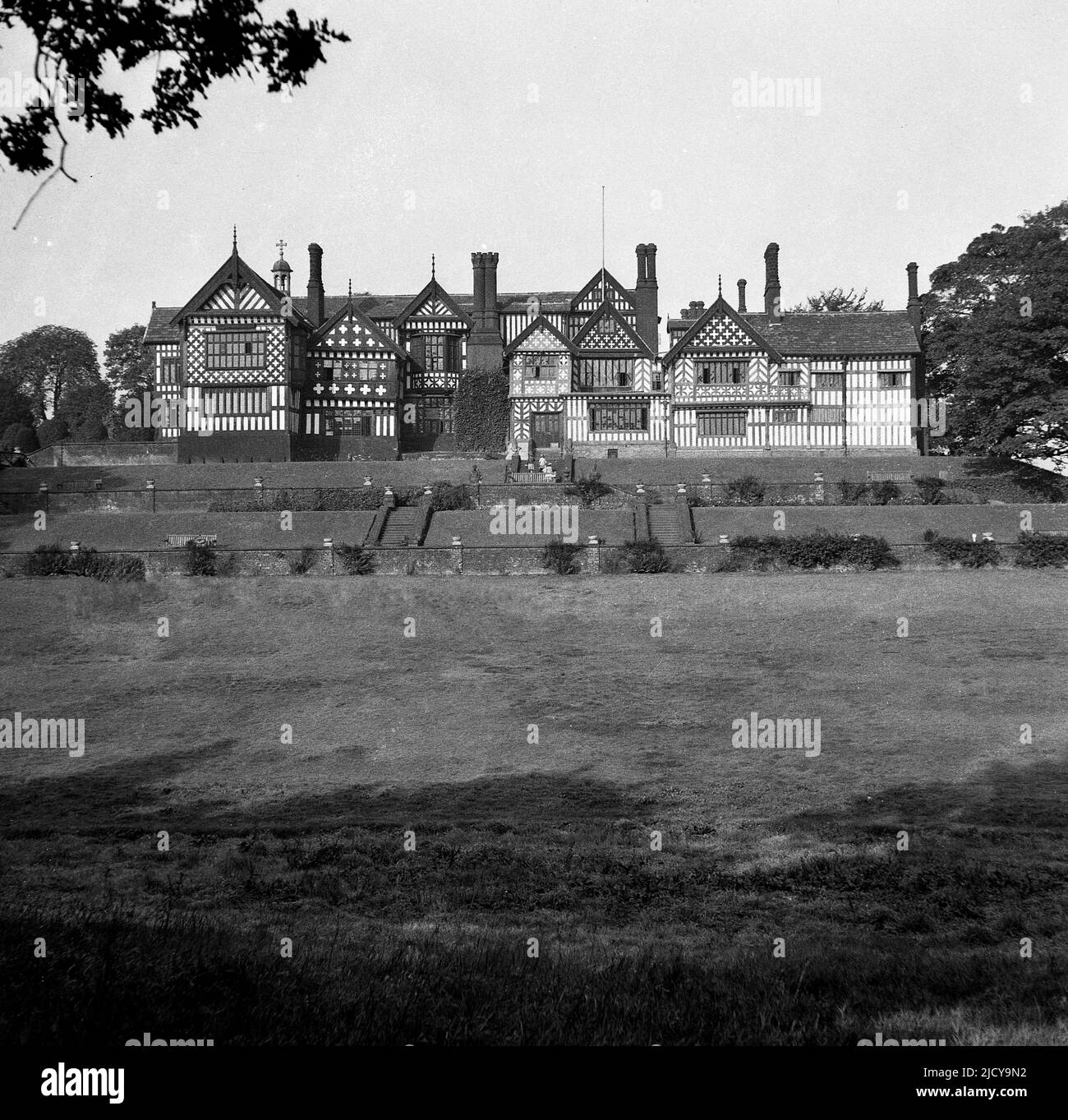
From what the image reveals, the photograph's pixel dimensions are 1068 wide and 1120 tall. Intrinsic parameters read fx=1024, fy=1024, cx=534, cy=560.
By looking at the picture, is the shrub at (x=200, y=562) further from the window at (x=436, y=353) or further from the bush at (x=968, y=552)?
the window at (x=436, y=353)

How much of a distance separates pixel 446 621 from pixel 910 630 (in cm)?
1101

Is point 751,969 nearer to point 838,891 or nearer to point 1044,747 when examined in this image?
point 838,891

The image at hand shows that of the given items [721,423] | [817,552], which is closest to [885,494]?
[817,552]

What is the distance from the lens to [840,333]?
4975 cm

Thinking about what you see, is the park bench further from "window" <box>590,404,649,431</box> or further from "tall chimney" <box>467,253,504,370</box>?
"window" <box>590,404,649,431</box>

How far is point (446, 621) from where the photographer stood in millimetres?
25406

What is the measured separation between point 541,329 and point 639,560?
2338 cm

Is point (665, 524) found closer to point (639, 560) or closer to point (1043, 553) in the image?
point (639, 560)

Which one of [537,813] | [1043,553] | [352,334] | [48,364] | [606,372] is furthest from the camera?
[48,364]

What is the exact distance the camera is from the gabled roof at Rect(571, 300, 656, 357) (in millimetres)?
51344

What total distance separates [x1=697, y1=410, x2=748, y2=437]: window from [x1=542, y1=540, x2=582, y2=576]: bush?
21.0 m

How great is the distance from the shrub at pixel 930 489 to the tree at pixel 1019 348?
2601 millimetres

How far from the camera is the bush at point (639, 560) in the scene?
30078 millimetres

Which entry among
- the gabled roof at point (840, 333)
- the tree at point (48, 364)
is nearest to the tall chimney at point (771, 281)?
the gabled roof at point (840, 333)
